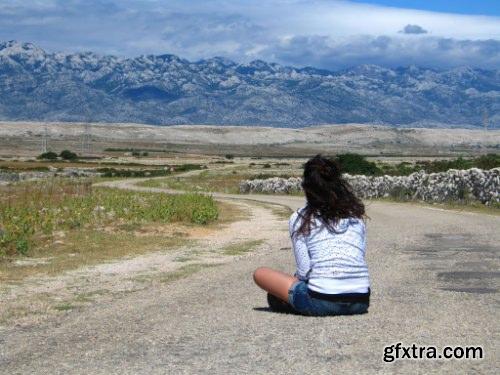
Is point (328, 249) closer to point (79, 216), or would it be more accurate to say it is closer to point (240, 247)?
point (240, 247)

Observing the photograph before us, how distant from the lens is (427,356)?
26.9 feet

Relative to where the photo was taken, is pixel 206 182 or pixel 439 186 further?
pixel 206 182

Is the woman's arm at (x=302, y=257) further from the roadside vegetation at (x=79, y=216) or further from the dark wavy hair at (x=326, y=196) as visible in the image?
the roadside vegetation at (x=79, y=216)

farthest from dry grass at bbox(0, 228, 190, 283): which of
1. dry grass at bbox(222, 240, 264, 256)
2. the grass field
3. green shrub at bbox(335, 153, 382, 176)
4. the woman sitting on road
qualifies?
green shrub at bbox(335, 153, 382, 176)

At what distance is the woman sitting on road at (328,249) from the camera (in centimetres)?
1006

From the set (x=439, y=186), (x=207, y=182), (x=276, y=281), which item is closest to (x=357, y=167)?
(x=207, y=182)

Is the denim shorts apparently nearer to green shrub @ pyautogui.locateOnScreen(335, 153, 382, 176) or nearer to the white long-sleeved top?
the white long-sleeved top

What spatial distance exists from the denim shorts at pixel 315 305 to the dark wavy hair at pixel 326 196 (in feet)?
2.14

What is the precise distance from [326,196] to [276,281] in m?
1.26

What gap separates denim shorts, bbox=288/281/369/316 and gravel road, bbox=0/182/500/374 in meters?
0.12

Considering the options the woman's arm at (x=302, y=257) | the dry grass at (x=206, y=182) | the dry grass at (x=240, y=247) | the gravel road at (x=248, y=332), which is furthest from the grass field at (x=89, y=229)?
the dry grass at (x=206, y=182)

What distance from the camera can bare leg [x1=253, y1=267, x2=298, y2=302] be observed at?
10.4m

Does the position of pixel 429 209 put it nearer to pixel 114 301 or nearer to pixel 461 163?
pixel 461 163

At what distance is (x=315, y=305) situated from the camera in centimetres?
1011
